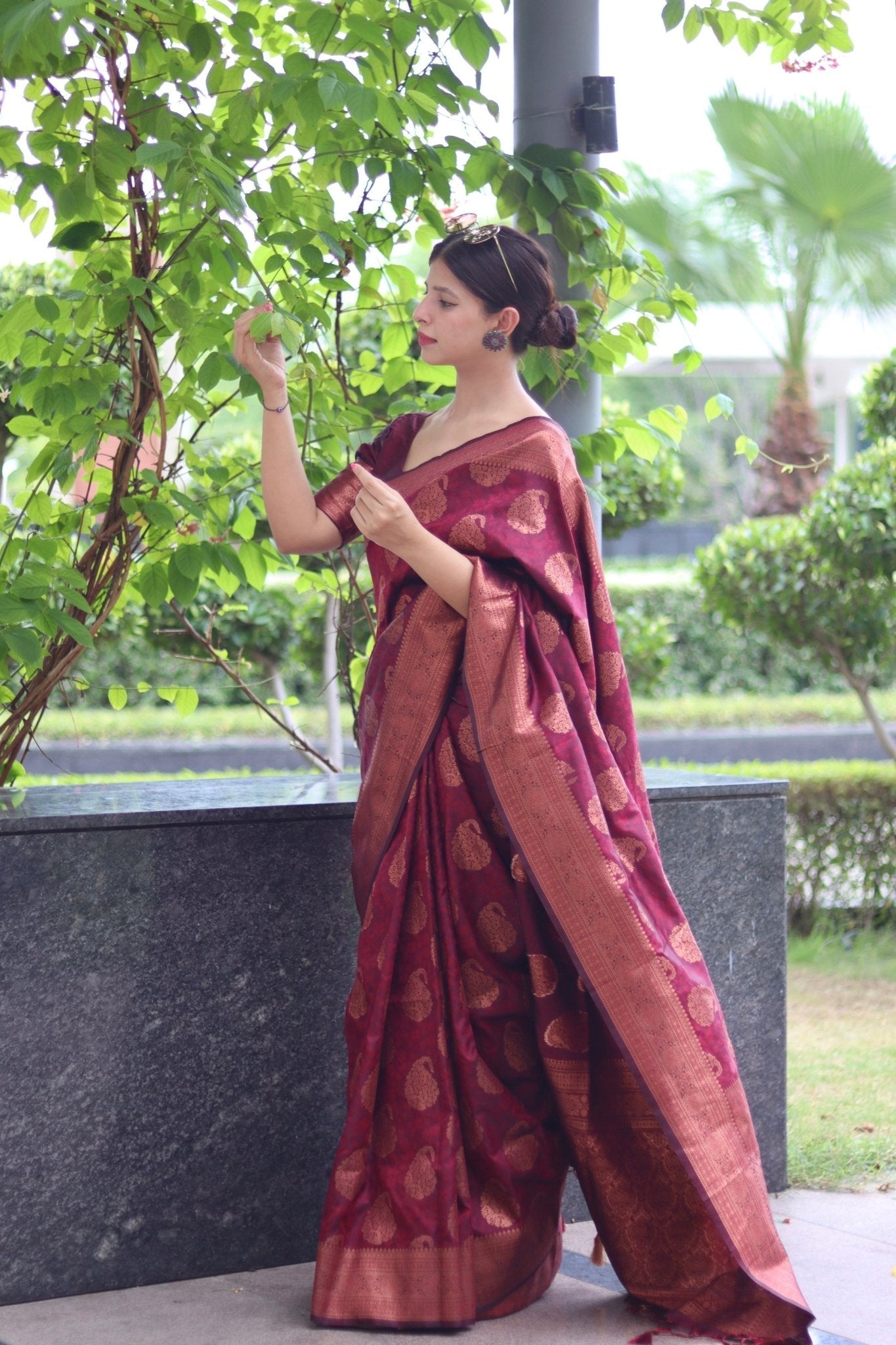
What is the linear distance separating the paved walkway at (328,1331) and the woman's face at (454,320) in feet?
5.22

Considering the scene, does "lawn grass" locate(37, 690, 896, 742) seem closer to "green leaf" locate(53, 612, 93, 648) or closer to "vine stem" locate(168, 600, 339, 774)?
"vine stem" locate(168, 600, 339, 774)

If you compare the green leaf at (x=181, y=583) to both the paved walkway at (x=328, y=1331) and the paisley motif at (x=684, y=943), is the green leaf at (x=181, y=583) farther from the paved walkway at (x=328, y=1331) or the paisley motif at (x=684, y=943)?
the paved walkway at (x=328, y=1331)

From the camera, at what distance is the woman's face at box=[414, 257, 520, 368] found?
2.54 metres

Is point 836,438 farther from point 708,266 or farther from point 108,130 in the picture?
point 108,130

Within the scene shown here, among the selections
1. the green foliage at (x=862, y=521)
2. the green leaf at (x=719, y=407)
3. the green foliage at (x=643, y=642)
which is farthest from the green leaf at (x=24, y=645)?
the green foliage at (x=643, y=642)

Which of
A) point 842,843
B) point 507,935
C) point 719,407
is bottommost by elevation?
point 842,843

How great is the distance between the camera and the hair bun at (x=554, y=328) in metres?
2.56

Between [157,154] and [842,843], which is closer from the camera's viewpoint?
[157,154]

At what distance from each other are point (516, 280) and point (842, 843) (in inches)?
181

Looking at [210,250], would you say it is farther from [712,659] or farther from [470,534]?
[712,659]

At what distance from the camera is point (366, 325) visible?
613cm

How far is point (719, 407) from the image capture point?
3.04 metres

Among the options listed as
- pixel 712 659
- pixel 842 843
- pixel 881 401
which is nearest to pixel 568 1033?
pixel 842 843

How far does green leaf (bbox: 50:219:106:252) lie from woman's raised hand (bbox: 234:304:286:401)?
0.38 m
